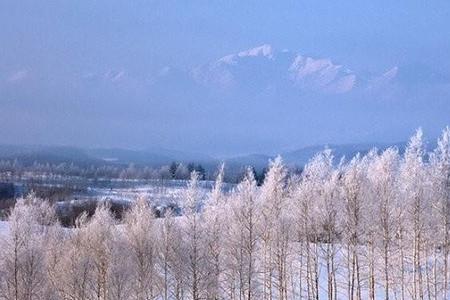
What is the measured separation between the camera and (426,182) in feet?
140

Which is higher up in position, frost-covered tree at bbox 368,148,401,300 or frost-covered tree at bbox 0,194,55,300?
frost-covered tree at bbox 368,148,401,300

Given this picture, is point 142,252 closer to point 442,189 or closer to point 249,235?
point 249,235

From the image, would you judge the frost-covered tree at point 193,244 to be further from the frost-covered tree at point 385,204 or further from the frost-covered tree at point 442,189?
the frost-covered tree at point 442,189

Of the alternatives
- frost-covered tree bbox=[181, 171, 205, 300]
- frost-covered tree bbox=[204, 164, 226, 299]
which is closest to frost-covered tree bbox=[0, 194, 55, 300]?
frost-covered tree bbox=[181, 171, 205, 300]

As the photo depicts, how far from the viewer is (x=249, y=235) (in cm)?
4356

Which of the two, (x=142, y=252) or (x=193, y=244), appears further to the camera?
(x=142, y=252)

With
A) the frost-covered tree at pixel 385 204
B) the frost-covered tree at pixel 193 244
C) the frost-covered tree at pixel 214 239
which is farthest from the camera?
the frost-covered tree at pixel 214 239

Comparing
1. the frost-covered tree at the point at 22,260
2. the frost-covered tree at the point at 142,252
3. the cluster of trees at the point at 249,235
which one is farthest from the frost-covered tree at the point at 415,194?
the frost-covered tree at the point at 22,260

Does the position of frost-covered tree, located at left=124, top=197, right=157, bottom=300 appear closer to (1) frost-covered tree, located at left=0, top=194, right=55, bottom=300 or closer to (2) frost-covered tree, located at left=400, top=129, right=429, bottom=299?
(1) frost-covered tree, located at left=0, top=194, right=55, bottom=300

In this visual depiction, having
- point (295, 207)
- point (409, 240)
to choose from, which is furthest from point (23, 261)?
point (409, 240)

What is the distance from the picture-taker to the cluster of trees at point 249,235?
4197 cm

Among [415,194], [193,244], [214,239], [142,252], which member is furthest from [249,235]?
[415,194]

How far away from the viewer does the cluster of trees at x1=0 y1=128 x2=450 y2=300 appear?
138 ft

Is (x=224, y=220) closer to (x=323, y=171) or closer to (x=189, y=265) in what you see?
(x=189, y=265)
